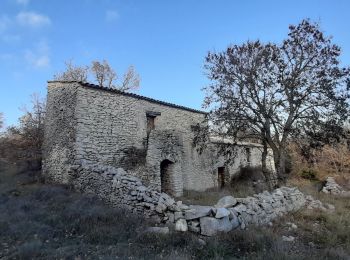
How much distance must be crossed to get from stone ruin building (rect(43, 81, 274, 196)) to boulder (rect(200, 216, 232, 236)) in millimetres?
6693

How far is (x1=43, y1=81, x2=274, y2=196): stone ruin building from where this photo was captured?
521 inches

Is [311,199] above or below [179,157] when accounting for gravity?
below

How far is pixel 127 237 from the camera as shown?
7129 millimetres

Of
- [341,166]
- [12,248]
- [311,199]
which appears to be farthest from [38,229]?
[341,166]

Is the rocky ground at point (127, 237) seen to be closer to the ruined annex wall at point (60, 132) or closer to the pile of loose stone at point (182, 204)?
the pile of loose stone at point (182, 204)

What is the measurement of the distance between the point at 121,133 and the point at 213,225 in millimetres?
8022

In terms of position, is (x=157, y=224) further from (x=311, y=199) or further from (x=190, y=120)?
(x=190, y=120)

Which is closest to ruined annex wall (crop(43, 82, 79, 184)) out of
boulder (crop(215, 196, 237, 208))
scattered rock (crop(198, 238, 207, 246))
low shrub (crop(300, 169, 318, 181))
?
boulder (crop(215, 196, 237, 208))

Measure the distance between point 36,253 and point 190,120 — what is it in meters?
14.0

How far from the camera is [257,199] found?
34.2 ft

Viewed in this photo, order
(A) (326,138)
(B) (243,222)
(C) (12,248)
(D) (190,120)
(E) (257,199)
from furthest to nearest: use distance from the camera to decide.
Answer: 1. (D) (190,120)
2. (A) (326,138)
3. (E) (257,199)
4. (B) (243,222)
5. (C) (12,248)

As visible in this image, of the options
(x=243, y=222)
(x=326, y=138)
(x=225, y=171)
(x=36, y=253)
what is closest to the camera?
(x=36, y=253)

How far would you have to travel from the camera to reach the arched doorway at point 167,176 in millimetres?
15549

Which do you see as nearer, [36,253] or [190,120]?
[36,253]
